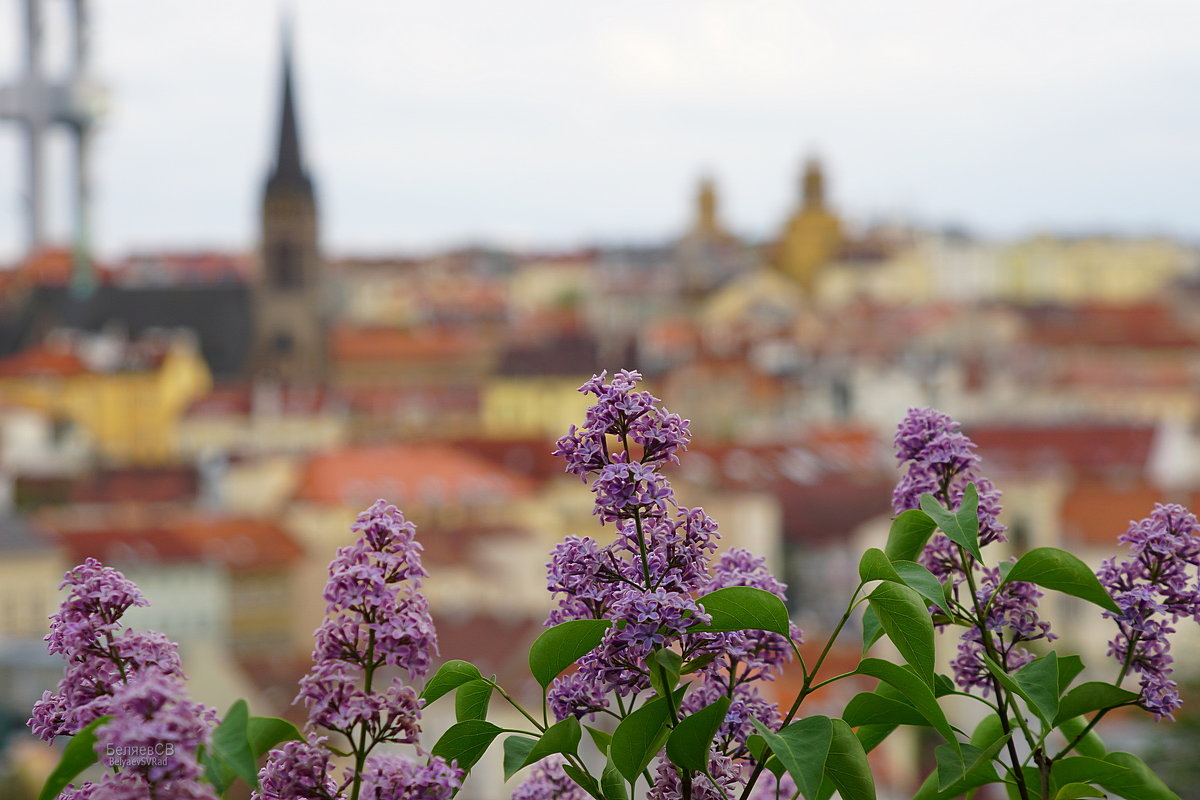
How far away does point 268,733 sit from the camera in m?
0.58

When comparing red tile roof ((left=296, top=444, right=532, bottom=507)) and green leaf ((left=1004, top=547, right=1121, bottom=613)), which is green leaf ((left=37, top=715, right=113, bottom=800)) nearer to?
green leaf ((left=1004, top=547, right=1121, bottom=613))

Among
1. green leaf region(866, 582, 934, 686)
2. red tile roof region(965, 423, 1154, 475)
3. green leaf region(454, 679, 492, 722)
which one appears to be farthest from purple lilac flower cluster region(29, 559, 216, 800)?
red tile roof region(965, 423, 1154, 475)

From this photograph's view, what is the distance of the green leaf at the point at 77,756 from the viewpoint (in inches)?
21.2

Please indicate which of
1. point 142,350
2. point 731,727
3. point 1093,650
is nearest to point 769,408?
point 142,350

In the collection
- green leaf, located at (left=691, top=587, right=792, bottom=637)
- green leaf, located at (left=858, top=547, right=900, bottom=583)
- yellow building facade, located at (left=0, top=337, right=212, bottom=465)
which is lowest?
yellow building facade, located at (left=0, top=337, right=212, bottom=465)

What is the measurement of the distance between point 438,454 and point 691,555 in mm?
30532

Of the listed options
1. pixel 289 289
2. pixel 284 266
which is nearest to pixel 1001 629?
pixel 284 266

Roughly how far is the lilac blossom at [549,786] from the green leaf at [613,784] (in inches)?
3.0

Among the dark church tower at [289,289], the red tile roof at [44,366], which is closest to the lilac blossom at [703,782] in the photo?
the red tile roof at [44,366]

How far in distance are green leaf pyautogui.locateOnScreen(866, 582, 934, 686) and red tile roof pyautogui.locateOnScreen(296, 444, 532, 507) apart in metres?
26.2

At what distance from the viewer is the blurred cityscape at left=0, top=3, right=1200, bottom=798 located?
22516 millimetres

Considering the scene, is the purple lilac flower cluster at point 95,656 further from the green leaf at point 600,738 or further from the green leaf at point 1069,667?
the green leaf at point 1069,667

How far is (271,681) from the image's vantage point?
15.9m

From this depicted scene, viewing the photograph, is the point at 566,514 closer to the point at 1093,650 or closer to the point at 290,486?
the point at 290,486
